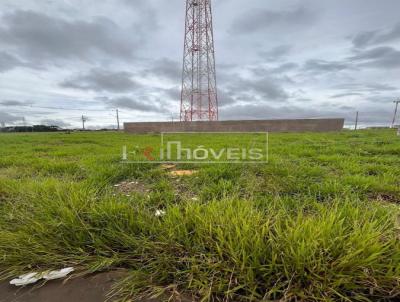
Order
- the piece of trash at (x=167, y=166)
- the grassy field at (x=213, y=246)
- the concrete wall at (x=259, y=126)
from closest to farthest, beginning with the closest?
the grassy field at (x=213, y=246) → the piece of trash at (x=167, y=166) → the concrete wall at (x=259, y=126)

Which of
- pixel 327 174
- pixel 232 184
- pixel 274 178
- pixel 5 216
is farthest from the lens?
pixel 327 174

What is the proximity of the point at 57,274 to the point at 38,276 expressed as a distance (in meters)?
0.10

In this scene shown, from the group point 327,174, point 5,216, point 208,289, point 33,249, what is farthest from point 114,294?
point 327,174

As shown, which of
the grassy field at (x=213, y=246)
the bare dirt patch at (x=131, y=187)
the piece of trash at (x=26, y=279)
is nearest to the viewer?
the grassy field at (x=213, y=246)

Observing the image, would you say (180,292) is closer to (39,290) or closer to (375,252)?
(39,290)

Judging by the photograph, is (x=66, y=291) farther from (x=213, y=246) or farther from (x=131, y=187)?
(x=131, y=187)

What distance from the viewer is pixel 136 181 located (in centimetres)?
265

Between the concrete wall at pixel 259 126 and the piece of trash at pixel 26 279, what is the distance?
51.9ft

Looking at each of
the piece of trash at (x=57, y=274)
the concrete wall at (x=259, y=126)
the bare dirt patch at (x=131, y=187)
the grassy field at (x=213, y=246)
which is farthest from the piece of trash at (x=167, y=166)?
the concrete wall at (x=259, y=126)

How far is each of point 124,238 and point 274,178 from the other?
6.05ft

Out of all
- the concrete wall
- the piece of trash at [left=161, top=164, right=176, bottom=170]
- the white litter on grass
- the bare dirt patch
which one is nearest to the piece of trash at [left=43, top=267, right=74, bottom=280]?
the white litter on grass

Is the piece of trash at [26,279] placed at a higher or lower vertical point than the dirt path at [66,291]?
higher

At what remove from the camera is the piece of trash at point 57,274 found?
110cm

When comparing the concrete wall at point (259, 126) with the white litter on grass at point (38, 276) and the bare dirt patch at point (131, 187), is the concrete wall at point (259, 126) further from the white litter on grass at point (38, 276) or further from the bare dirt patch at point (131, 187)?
the white litter on grass at point (38, 276)
